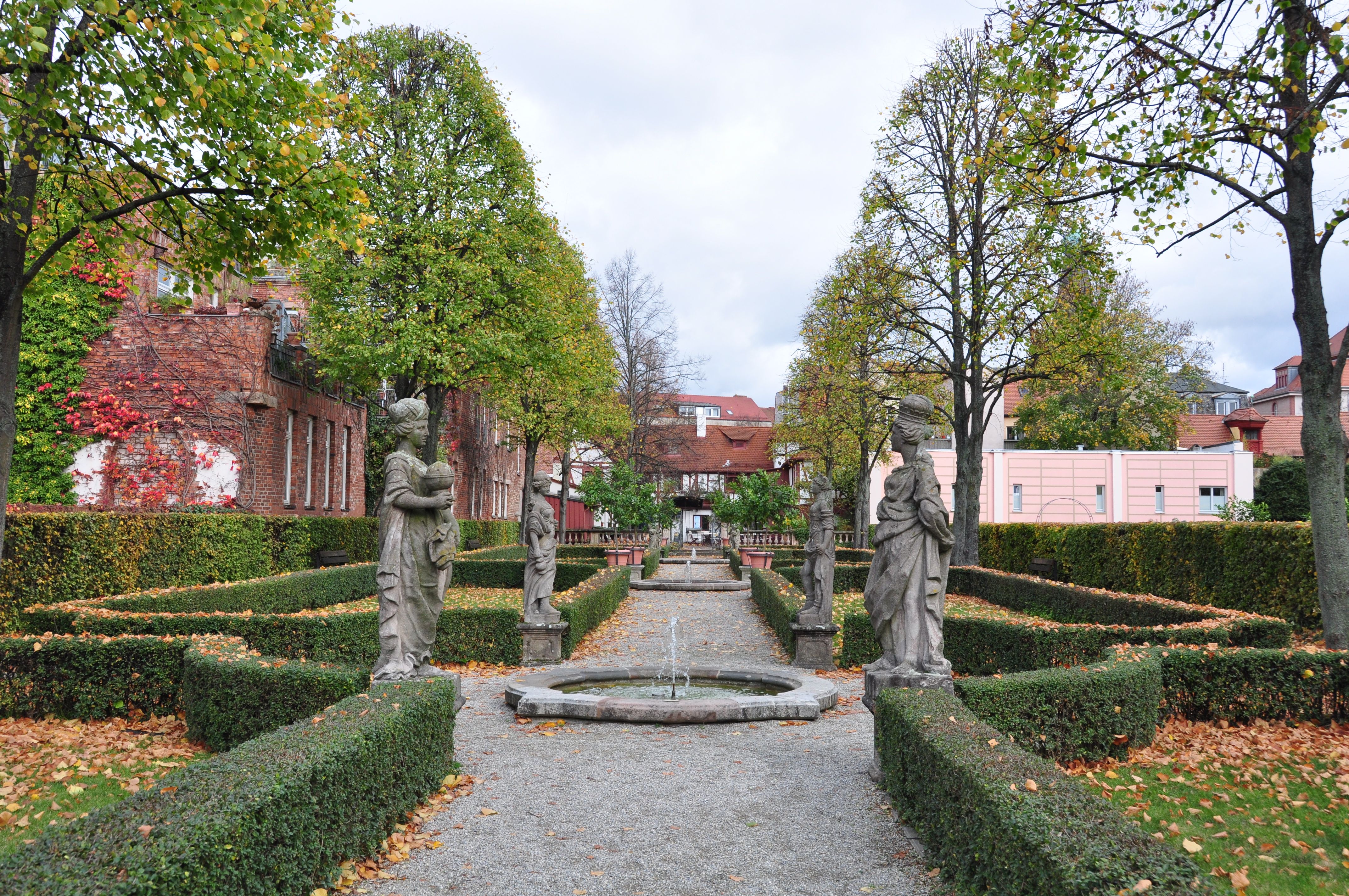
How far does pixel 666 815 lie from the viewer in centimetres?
533

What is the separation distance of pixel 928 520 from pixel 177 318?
679 inches

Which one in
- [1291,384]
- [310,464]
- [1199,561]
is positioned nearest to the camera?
[1199,561]

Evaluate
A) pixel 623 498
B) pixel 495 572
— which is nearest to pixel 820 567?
pixel 495 572

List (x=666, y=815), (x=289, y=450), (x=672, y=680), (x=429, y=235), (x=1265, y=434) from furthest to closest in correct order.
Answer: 1. (x=1265, y=434)
2. (x=289, y=450)
3. (x=429, y=235)
4. (x=672, y=680)
5. (x=666, y=815)

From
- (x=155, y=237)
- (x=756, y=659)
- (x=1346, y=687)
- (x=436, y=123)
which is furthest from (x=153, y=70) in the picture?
(x=436, y=123)

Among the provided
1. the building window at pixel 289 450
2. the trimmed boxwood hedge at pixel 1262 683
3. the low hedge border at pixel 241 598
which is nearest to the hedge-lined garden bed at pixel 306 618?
the low hedge border at pixel 241 598

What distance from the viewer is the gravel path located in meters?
4.34

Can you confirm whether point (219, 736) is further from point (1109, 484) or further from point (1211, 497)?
point (1211, 497)

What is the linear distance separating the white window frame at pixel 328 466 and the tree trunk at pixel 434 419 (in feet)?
8.81

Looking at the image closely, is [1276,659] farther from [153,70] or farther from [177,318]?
[177,318]

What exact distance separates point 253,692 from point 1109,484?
3710cm

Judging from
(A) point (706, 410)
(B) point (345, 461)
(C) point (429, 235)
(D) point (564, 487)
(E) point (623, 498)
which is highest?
(A) point (706, 410)

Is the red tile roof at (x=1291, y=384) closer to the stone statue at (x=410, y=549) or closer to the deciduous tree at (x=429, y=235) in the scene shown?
the deciduous tree at (x=429, y=235)

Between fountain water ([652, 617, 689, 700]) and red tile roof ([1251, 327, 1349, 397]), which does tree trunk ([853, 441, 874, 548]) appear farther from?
red tile roof ([1251, 327, 1349, 397])
